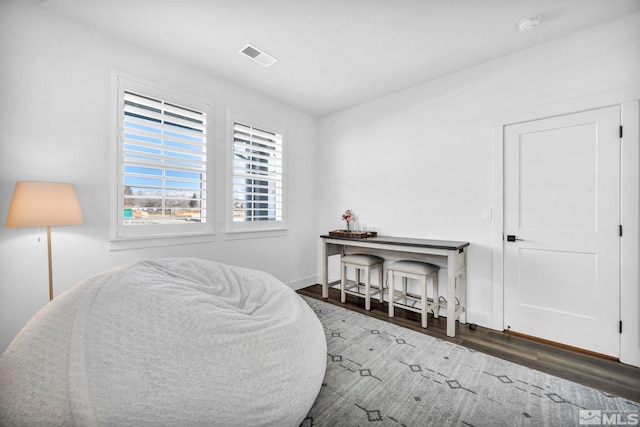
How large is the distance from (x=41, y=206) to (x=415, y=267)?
3.03 m

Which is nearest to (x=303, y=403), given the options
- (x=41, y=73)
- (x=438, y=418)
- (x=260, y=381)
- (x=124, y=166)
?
(x=260, y=381)

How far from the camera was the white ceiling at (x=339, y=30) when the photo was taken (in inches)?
75.8

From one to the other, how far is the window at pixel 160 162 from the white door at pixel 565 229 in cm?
316

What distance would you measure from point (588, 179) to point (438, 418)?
2.24 metres

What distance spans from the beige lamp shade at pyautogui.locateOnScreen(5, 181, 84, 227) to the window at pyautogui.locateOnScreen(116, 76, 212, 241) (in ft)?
1.55

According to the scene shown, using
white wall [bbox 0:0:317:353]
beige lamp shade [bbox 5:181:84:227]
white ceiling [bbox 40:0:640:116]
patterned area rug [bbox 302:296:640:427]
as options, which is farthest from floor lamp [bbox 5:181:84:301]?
patterned area rug [bbox 302:296:640:427]

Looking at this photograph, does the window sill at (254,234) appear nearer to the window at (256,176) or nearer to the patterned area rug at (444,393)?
the window at (256,176)

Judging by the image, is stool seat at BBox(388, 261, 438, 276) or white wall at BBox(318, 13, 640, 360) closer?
white wall at BBox(318, 13, 640, 360)

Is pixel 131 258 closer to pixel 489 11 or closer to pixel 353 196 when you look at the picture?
pixel 353 196

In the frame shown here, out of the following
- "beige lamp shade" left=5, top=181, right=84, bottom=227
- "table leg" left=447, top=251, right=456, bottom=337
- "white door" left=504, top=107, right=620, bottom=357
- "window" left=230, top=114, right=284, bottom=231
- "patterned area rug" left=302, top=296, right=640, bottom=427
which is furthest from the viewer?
"window" left=230, top=114, right=284, bottom=231

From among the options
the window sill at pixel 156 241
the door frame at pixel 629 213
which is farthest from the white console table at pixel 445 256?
the window sill at pixel 156 241

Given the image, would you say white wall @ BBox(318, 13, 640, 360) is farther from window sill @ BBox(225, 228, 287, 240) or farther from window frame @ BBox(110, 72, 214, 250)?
window frame @ BBox(110, 72, 214, 250)

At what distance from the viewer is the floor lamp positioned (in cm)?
162

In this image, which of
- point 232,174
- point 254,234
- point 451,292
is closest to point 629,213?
point 451,292
